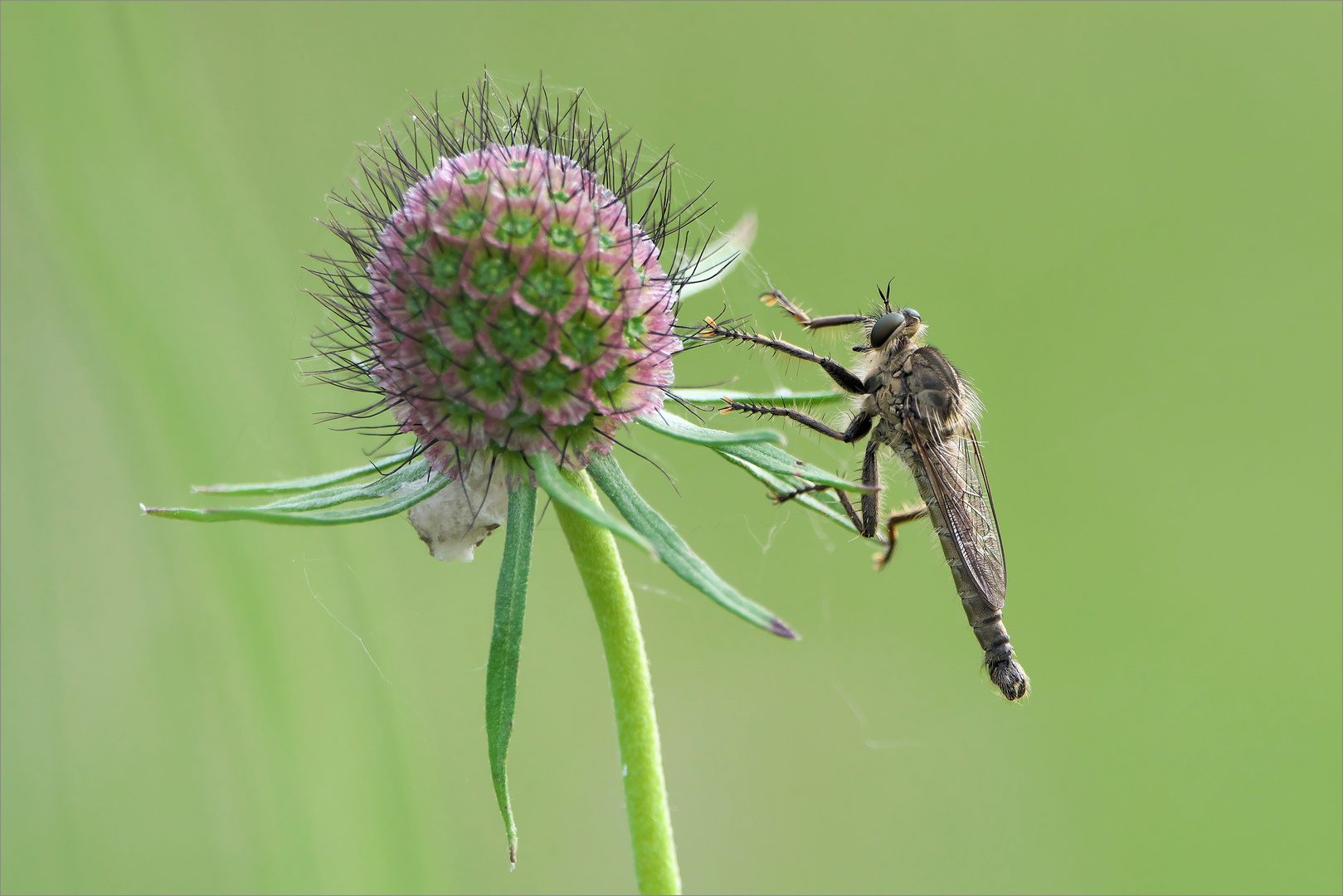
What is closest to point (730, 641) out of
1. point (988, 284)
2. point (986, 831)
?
point (986, 831)

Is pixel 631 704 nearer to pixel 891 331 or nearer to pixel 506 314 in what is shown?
pixel 506 314

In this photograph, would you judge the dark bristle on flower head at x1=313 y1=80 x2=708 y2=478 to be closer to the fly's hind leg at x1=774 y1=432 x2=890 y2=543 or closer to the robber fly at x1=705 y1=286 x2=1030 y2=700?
the fly's hind leg at x1=774 y1=432 x2=890 y2=543

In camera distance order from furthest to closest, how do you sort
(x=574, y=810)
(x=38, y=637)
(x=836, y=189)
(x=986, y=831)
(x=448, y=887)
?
(x=836, y=189), (x=986, y=831), (x=574, y=810), (x=448, y=887), (x=38, y=637)

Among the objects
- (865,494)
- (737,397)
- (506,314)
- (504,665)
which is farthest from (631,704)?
(865,494)

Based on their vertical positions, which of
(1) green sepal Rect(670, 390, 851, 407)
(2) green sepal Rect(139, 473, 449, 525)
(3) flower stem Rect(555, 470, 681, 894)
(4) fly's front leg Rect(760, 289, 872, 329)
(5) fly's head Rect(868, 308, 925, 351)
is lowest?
(3) flower stem Rect(555, 470, 681, 894)

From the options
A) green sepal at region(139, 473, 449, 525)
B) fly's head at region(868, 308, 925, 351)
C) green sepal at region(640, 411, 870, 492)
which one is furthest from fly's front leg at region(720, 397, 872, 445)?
green sepal at region(139, 473, 449, 525)

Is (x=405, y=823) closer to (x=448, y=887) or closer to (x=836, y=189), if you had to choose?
(x=448, y=887)
